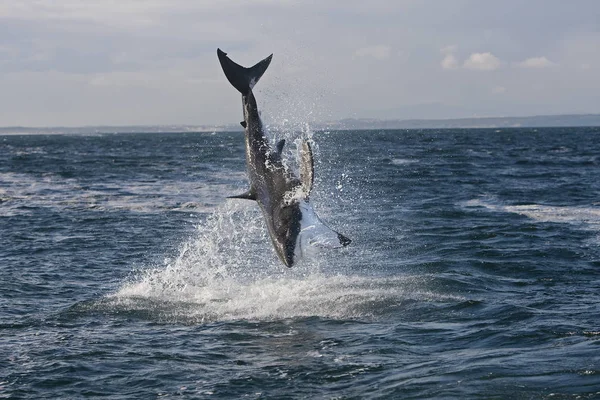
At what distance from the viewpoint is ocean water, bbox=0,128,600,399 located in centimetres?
1103

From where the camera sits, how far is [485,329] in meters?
13.3

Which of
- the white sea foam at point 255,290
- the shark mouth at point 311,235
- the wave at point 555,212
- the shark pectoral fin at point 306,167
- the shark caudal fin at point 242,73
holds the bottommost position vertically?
the wave at point 555,212

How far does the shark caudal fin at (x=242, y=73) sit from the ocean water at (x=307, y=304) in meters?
1.57

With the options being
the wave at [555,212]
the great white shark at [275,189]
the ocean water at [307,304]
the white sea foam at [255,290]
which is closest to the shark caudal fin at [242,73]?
the great white shark at [275,189]

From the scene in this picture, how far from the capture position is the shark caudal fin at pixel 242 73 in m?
14.2

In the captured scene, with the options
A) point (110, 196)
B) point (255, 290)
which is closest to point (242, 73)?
point (255, 290)

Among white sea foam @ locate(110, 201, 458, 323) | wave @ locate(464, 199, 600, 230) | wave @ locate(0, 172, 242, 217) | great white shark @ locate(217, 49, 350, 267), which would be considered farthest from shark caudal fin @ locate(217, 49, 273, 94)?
wave @ locate(0, 172, 242, 217)

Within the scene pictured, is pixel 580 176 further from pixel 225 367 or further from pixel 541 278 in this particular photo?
pixel 225 367

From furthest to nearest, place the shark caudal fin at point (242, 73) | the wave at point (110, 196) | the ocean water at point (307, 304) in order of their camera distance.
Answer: the wave at point (110, 196)
the shark caudal fin at point (242, 73)
the ocean water at point (307, 304)

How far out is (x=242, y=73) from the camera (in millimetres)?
14242

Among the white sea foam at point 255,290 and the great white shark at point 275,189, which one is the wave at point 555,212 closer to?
the white sea foam at point 255,290

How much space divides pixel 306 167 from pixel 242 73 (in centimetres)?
201

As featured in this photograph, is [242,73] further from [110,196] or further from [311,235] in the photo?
[110,196]

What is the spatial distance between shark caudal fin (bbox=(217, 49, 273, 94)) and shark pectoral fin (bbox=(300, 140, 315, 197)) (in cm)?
162
